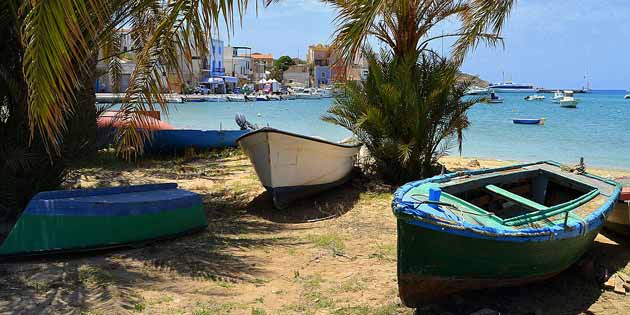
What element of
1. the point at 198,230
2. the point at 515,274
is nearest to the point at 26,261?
the point at 198,230

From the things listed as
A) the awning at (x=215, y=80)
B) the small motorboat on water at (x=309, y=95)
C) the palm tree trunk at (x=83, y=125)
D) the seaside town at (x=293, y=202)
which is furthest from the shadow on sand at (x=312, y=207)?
the small motorboat on water at (x=309, y=95)

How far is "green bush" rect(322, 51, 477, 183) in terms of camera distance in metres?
9.54

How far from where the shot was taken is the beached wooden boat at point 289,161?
8227 mm

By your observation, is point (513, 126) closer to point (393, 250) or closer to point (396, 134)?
point (396, 134)

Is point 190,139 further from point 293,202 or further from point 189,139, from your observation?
point 293,202

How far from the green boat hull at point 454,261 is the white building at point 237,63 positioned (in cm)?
7028

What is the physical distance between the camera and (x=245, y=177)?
10922mm

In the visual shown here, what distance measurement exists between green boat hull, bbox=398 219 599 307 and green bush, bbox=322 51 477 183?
491 cm

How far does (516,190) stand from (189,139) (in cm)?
974

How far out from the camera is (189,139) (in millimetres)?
14375

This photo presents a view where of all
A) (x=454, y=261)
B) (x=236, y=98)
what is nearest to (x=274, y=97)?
(x=236, y=98)

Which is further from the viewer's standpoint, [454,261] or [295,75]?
[295,75]

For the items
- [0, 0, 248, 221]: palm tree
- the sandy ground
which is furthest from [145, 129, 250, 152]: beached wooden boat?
the sandy ground

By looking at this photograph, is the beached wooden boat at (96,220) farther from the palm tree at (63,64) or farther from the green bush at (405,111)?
the green bush at (405,111)
